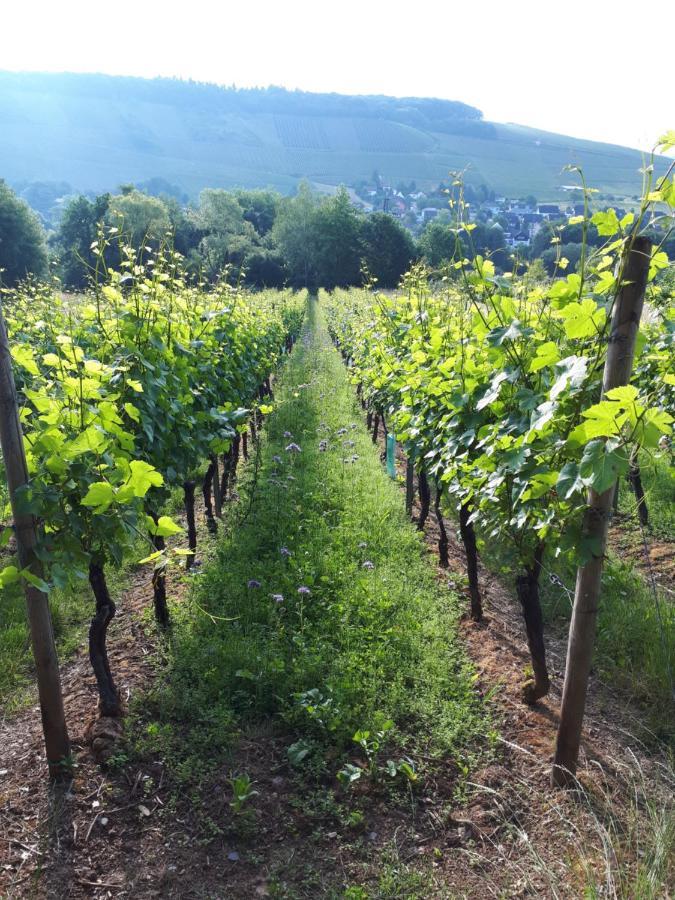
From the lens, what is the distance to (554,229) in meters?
3.70

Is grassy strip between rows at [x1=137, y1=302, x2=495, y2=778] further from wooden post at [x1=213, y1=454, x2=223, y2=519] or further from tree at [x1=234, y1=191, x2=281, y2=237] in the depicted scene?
tree at [x1=234, y1=191, x2=281, y2=237]

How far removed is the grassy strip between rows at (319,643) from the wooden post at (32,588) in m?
0.49

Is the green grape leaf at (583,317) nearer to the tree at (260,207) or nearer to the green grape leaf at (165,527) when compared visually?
the green grape leaf at (165,527)

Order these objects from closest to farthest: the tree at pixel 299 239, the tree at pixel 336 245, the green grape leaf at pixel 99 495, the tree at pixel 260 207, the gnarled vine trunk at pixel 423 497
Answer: the green grape leaf at pixel 99 495 < the gnarled vine trunk at pixel 423 497 < the tree at pixel 336 245 < the tree at pixel 299 239 < the tree at pixel 260 207

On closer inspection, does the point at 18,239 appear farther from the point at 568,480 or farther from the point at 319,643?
the point at 568,480

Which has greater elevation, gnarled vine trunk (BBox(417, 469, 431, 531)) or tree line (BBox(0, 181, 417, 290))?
tree line (BBox(0, 181, 417, 290))

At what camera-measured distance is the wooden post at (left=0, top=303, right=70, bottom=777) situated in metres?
2.63

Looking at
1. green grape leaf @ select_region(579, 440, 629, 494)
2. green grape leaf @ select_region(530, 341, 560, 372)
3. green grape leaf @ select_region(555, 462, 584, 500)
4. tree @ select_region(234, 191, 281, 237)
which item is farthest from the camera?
Answer: tree @ select_region(234, 191, 281, 237)

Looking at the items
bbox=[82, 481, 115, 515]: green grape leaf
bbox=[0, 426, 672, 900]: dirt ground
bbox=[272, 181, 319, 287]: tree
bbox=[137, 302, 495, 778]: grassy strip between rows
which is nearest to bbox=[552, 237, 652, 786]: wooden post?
bbox=[0, 426, 672, 900]: dirt ground

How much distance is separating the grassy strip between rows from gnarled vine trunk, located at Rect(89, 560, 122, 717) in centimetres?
25

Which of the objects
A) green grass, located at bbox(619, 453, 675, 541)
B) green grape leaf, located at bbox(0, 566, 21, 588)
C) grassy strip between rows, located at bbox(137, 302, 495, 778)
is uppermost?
green grape leaf, located at bbox(0, 566, 21, 588)

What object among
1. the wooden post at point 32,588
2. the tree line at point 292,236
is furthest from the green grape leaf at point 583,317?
the tree line at point 292,236

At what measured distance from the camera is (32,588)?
286cm

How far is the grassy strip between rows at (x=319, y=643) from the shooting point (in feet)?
11.6
